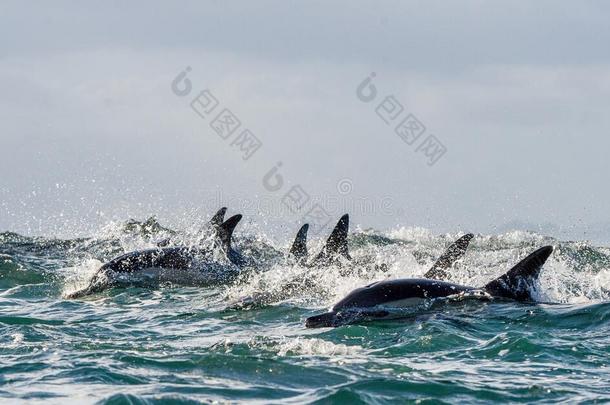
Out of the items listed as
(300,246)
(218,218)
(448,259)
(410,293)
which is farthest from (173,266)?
(410,293)

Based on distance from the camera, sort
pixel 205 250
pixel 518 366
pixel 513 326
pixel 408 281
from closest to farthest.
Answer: pixel 518 366 < pixel 513 326 < pixel 408 281 < pixel 205 250

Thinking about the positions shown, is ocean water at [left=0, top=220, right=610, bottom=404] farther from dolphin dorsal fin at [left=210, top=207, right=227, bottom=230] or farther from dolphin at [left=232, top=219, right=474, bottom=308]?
dolphin dorsal fin at [left=210, top=207, right=227, bottom=230]

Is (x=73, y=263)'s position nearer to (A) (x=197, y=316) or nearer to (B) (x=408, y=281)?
(A) (x=197, y=316)

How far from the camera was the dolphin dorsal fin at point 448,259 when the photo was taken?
18625mm

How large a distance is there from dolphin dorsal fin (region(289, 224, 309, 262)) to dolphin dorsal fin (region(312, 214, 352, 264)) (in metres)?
1.03

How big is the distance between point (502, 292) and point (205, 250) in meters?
8.22

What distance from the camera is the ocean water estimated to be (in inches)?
A: 429

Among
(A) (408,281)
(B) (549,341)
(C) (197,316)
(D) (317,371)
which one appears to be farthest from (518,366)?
(C) (197,316)

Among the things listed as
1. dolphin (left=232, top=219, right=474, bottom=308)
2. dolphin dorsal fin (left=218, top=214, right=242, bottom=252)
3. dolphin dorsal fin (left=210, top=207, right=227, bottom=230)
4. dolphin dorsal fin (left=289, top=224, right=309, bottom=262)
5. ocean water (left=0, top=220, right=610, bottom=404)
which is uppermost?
dolphin dorsal fin (left=210, top=207, right=227, bottom=230)

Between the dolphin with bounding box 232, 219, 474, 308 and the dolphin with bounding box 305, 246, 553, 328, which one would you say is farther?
the dolphin with bounding box 232, 219, 474, 308

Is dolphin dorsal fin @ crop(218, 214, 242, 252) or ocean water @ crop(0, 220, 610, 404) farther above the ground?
dolphin dorsal fin @ crop(218, 214, 242, 252)

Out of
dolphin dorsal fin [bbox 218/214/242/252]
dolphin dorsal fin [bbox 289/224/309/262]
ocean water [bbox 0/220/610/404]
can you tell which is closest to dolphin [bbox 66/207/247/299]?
dolphin dorsal fin [bbox 218/214/242/252]

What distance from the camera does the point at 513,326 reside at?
14352 mm

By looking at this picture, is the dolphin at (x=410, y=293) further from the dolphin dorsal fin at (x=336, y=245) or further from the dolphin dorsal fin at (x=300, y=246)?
the dolphin dorsal fin at (x=300, y=246)
